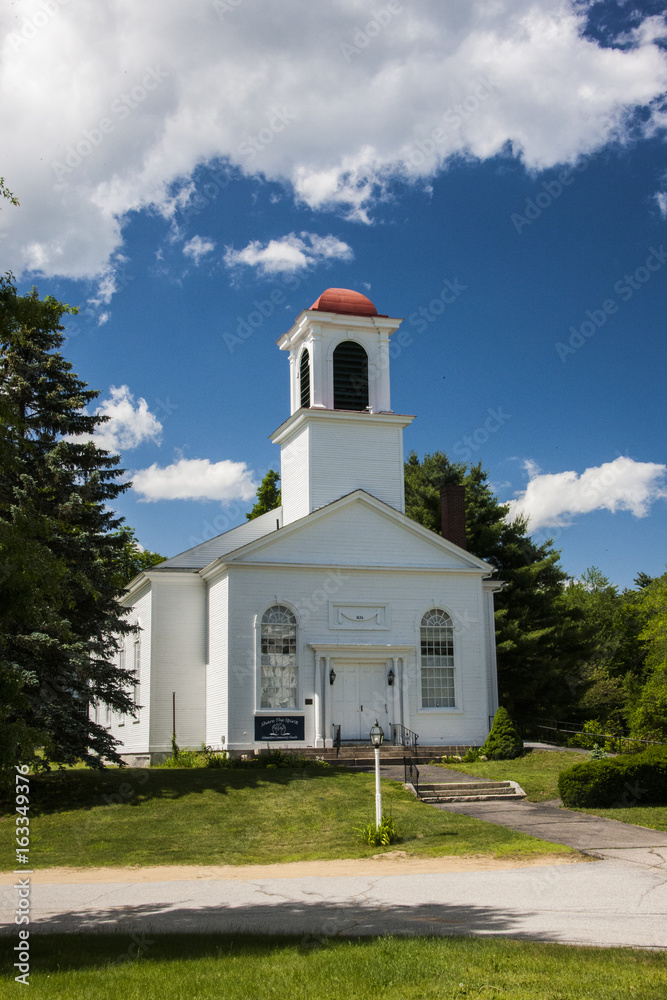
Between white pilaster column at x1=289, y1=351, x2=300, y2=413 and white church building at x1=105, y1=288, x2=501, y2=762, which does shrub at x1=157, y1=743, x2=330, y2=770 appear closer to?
white church building at x1=105, y1=288, x2=501, y2=762

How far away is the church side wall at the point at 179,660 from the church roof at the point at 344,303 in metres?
10.3

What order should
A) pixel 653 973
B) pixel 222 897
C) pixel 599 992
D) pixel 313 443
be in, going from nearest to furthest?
pixel 599 992 → pixel 653 973 → pixel 222 897 → pixel 313 443

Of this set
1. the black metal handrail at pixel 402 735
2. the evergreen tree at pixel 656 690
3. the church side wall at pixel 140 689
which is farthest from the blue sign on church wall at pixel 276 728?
the evergreen tree at pixel 656 690

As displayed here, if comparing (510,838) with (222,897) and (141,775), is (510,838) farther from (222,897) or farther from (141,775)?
(141,775)

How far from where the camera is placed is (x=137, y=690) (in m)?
31.5

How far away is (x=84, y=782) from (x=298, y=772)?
4.97m

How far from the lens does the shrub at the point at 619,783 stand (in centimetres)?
1875

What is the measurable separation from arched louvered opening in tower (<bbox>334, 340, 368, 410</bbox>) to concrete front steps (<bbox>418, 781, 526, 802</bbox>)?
47.1ft

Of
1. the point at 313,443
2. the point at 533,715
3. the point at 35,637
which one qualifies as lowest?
the point at 533,715

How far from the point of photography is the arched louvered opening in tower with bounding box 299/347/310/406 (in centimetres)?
3275

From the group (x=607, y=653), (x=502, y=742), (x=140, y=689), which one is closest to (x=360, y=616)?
(x=502, y=742)

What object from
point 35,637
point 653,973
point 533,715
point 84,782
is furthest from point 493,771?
point 533,715

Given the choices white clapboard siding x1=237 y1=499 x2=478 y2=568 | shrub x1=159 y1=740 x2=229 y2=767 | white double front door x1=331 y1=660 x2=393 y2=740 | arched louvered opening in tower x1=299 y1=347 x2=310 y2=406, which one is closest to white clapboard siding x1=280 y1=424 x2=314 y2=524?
arched louvered opening in tower x1=299 y1=347 x2=310 y2=406

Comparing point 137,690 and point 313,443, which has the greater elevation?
point 313,443
